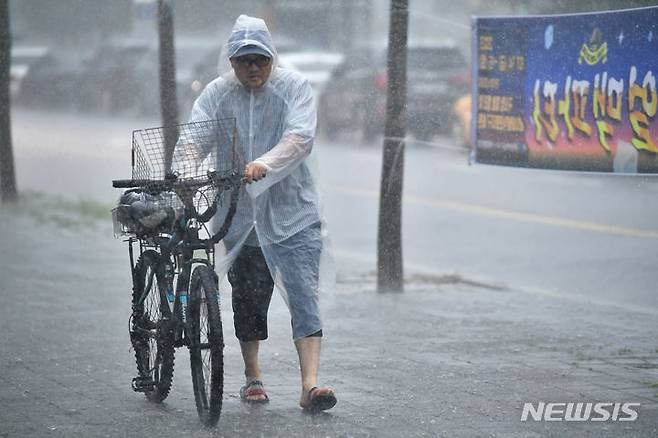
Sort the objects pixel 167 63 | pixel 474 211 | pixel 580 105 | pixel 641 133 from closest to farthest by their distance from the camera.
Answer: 1. pixel 641 133
2. pixel 580 105
3. pixel 167 63
4. pixel 474 211

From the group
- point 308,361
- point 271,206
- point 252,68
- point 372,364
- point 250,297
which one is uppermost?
point 252,68

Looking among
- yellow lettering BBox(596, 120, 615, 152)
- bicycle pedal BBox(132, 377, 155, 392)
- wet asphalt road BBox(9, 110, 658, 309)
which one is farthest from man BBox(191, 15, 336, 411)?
wet asphalt road BBox(9, 110, 658, 309)

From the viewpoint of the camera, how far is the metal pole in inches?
559

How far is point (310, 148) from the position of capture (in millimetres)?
6484

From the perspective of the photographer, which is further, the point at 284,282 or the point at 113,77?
the point at 113,77

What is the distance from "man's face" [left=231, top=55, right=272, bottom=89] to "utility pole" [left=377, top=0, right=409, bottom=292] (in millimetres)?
3477

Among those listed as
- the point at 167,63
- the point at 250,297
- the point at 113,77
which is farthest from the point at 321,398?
the point at 113,77

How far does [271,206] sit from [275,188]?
88mm

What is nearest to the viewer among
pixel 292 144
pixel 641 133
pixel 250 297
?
pixel 292 144

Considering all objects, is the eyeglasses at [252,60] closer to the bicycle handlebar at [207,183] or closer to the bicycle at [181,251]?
the bicycle at [181,251]

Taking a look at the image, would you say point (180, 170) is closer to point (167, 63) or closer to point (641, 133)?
point (641, 133)

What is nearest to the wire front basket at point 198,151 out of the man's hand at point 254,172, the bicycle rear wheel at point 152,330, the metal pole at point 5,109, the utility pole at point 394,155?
the man's hand at point 254,172

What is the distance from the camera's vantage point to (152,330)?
653 cm

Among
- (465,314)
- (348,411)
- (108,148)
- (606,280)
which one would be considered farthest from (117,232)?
(108,148)
